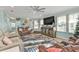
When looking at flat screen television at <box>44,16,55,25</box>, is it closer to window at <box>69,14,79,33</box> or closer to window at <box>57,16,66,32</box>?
window at <box>57,16,66,32</box>

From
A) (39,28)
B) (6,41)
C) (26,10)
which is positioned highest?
(26,10)

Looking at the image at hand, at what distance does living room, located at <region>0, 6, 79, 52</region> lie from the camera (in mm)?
1325

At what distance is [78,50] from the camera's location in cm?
135

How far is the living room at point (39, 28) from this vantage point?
1325mm

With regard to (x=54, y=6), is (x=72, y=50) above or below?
below

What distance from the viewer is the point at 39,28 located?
1346 millimetres

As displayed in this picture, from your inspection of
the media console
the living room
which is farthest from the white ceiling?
the media console

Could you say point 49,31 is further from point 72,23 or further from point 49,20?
point 72,23

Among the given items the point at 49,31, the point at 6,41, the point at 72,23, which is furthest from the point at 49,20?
the point at 6,41

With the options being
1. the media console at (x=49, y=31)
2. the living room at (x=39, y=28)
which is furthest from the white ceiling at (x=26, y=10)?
the media console at (x=49, y=31)

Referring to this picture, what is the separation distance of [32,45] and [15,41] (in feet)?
0.55
